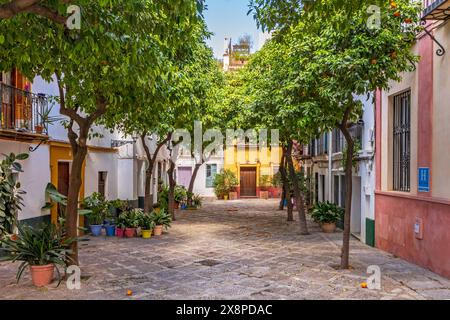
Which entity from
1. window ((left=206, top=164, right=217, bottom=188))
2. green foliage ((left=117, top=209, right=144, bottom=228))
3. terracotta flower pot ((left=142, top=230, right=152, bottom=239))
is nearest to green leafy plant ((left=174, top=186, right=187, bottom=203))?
window ((left=206, top=164, right=217, bottom=188))

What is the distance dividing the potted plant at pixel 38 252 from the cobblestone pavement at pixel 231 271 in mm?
248

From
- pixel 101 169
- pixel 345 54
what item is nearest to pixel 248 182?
pixel 101 169

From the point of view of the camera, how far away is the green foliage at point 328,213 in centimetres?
1445

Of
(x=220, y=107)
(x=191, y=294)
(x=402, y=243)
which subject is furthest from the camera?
(x=220, y=107)

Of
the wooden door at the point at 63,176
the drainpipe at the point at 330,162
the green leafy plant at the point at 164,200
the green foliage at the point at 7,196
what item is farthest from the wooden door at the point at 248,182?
the green foliage at the point at 7,196

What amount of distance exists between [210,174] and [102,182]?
16.4 metres

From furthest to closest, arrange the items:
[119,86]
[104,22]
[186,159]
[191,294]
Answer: [186,159], [119,86], [191,294], [104,22]

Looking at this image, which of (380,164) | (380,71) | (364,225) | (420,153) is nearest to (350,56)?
(380,71)

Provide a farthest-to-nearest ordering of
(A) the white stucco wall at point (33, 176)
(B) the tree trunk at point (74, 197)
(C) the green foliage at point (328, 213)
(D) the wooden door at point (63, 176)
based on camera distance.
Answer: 1. (C) the green foliage at point (328, 213)
2. (D) the wooden door at point (63, 176)
3. (A) the white stucco wall at point (33, 176)
4. (B) the tree trunk at point (74, 197)

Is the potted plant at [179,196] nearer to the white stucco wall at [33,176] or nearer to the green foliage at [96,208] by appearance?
the green foliage at [96,208]

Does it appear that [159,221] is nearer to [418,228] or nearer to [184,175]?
[418,228]
